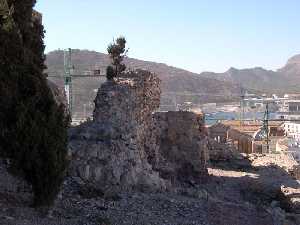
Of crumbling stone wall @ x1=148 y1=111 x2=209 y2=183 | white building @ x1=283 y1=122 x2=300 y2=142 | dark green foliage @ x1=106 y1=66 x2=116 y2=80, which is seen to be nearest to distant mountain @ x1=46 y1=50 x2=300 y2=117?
dark green foliage @ x1=106 y1=66 x2=116 y2=80

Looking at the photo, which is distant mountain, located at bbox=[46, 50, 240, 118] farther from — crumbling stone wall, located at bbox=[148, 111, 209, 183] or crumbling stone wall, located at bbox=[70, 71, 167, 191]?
crumbling stone wall, located at bbox=[70, 71, 167, 191]

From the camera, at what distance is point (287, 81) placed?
148m

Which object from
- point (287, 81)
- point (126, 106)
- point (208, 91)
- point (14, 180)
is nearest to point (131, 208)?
point (14, 180)

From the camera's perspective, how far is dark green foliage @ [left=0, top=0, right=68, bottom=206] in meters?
8.33

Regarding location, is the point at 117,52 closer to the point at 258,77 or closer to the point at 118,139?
the point at 118,139

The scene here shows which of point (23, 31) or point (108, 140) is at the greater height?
point (23, 31)

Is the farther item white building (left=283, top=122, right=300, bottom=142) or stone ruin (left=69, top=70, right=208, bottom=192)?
white building (left=283, top=122, right=300, bottom=142)

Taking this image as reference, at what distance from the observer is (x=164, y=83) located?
6925cm

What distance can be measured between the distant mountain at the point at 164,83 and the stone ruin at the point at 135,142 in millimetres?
16998

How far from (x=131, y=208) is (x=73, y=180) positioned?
6.45 ft

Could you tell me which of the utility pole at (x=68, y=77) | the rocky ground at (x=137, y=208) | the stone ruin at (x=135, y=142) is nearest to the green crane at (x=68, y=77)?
the utility pole at (x=68, y=77)

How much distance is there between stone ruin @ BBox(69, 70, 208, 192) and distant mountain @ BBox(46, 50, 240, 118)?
55.8 ft

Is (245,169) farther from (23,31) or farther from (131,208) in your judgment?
(23,31)

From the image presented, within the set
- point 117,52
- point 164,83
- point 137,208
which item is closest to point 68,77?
point 117,52
